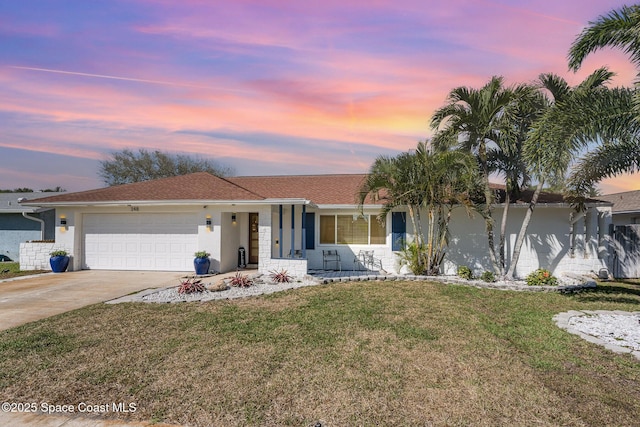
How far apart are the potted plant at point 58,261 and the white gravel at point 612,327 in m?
15.9

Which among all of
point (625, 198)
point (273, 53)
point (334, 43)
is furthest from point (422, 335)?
point (625, 198)

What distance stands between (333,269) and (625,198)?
17.3m

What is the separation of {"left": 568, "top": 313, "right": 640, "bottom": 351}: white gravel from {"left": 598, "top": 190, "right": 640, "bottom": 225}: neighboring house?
450 inches

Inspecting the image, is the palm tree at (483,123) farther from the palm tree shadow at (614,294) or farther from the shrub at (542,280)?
the palm tree shadow at (614,294)

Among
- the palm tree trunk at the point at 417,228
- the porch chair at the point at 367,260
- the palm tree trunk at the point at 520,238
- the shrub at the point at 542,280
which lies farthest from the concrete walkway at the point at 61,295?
the shrub at the point at 542,280

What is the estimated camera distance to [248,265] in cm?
1470

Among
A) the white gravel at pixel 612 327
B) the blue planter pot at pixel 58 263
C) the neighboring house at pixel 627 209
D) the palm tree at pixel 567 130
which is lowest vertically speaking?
the white gravel at pixel 612 327

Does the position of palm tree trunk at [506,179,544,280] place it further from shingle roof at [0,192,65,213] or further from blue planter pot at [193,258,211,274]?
shingle roof at [0,192,65,213]

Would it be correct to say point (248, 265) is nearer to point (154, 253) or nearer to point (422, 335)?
point (154, 253)

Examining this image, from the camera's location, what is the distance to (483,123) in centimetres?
1100

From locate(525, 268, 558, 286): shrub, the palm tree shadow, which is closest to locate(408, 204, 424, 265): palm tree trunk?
locate(525, 268, 558, 286): shrub

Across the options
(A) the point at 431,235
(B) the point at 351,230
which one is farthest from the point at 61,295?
(A) the point at 431,235

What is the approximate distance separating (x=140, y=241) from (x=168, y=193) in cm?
216

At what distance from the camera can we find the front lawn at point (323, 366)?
3834mm
